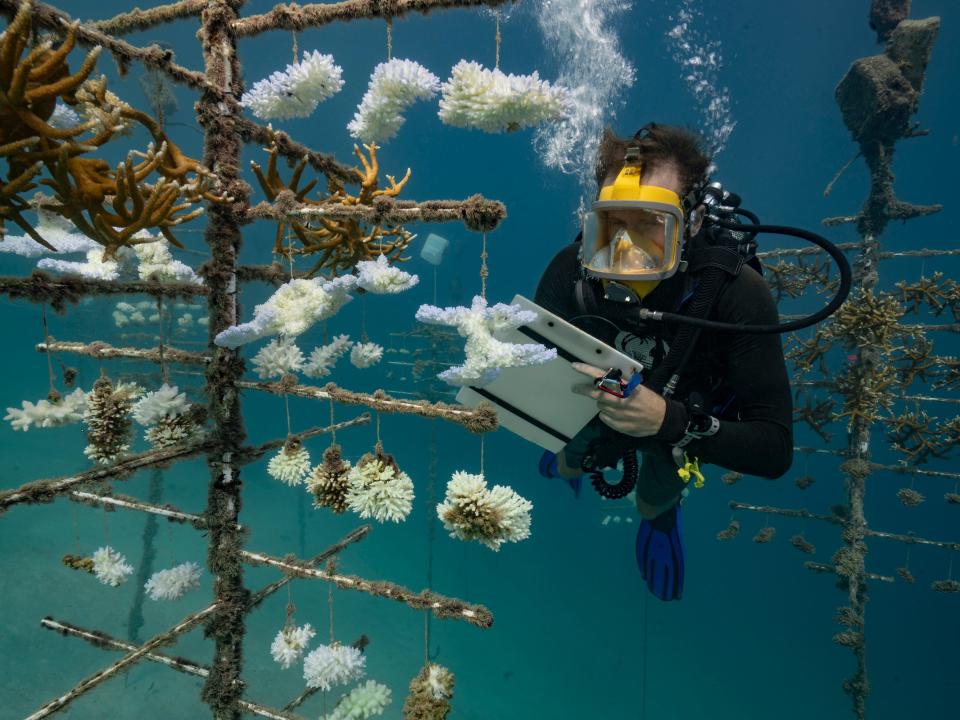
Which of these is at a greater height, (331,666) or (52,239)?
(52,239)

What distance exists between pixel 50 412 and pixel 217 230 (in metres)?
Answer: 1.43

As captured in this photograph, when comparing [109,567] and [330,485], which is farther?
[109,567]

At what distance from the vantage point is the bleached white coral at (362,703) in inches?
128

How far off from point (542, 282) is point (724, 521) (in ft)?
132

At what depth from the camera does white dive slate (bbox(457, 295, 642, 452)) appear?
266 centimetres

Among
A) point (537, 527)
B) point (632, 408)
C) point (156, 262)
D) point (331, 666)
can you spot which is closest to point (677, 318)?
point (632, 408)

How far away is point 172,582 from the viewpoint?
3.74 metres

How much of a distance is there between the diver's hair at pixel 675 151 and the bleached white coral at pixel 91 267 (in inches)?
131

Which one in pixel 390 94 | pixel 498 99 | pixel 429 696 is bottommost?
pixel 429 696

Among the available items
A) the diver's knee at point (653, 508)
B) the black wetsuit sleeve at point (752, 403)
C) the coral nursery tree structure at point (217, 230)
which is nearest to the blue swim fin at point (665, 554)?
the diver's knee at point (653, 508)

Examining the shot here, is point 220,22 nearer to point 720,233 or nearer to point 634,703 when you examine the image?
point 720,233

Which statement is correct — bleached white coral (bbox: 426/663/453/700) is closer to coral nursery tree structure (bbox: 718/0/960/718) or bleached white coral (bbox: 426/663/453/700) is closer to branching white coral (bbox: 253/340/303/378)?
branching white coral (bbox: 253/340/303/378)

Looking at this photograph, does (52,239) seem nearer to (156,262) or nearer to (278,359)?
(156,262)

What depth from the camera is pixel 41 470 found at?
2222 centimetres
